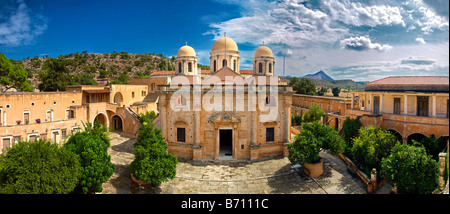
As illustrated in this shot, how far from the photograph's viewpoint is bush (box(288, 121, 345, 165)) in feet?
56.0

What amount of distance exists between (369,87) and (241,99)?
1252cm

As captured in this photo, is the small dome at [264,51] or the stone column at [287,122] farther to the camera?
the small dome at [264,51]

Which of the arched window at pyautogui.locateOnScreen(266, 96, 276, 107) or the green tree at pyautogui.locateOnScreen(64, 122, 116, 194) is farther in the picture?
the arched window at pyautogui.locateOnScreen(266, 96, 276, 107)

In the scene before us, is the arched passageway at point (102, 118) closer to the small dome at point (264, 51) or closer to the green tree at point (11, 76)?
the green tree at point (11, 76)

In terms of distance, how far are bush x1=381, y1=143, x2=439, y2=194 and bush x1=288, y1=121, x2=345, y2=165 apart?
4110 mm

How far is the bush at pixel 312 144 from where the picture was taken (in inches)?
672

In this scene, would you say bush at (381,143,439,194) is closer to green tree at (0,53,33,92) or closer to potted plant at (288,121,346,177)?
potted plant at (288,121,346,177)

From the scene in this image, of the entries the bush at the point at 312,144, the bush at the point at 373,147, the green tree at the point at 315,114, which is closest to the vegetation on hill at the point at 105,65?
the green tree at the point at 315,114

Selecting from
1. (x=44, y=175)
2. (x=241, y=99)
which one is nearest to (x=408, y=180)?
(x=241, y=99)

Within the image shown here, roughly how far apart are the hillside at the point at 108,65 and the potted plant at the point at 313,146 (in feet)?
173

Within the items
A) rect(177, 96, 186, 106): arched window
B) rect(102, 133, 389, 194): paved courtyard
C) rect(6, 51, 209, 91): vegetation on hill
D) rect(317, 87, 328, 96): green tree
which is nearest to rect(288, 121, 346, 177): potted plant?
rect(102, 133, 389, 194): paved courtyard

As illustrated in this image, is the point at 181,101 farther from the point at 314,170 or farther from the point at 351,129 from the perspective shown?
the point at 351,129

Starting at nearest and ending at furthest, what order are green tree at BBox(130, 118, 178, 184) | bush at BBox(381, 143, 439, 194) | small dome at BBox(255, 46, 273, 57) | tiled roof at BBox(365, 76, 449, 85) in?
1. bush at BBox(381, 143, 439, 194)
2. green tree at BBox(130, 118, 178, 184)
3. tiled roof at BBox(365, 76, 449, 85)
4. small dome at BBox(255, 46, 273, 57)
